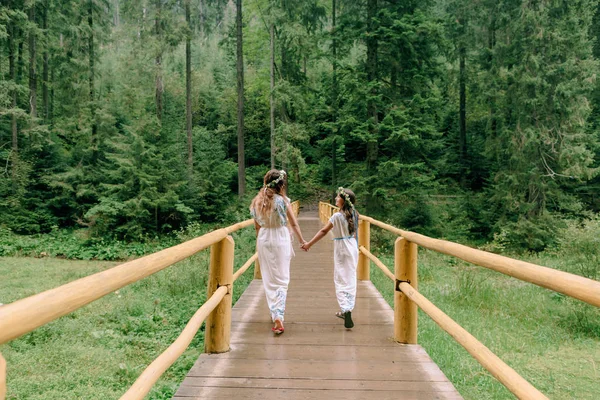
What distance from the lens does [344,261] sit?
4980 mm

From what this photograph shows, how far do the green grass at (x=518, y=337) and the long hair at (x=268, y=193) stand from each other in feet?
8.71

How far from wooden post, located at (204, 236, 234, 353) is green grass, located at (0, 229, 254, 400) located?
1.18 meters

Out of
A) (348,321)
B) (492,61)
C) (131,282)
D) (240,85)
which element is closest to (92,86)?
(240,85)

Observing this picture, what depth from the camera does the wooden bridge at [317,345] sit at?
1824 millimetres

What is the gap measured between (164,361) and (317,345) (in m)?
2.13

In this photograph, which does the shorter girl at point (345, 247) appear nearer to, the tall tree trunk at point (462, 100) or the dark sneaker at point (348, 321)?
the dark sneaker at point (348, 321)

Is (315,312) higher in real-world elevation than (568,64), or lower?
lower

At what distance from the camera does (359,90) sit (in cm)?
1864

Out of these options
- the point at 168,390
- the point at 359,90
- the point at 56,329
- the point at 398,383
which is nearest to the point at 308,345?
the point at 398,383

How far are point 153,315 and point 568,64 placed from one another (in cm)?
1857

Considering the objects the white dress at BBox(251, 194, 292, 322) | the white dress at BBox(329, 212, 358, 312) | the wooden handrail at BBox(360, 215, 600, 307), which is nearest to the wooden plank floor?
the white dress at BBox(329, 212, 358, 312)

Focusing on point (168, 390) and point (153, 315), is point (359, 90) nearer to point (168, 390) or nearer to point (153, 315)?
point (153, 315)

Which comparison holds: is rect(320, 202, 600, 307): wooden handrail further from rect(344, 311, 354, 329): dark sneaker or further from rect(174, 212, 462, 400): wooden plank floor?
rect(344, 311, 354, 329): dark sneaker

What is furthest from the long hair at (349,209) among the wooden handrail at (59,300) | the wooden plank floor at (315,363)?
the wooden handrail at (59,300)
